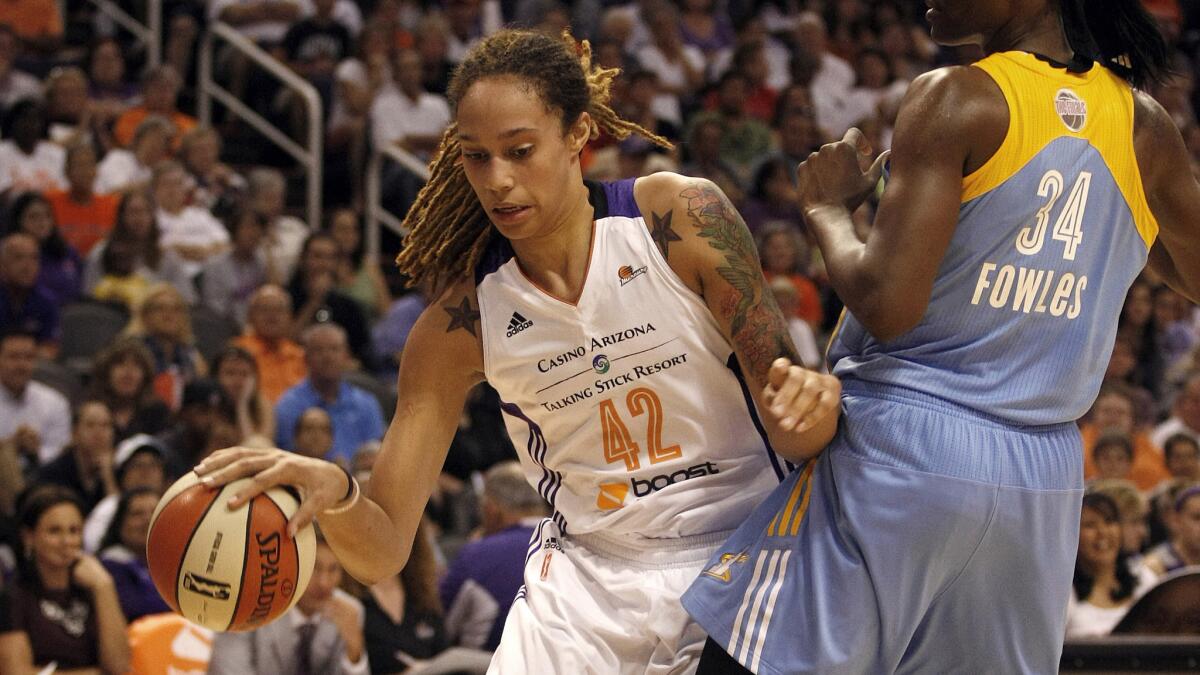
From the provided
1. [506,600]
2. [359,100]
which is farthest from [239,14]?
[506,600]

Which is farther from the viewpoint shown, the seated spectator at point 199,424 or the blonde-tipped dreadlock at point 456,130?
the seated spectator at point 199,424

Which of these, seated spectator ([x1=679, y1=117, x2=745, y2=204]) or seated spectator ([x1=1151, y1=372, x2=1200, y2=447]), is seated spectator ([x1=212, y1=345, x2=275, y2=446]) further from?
seated spectator ([x1=1151, y1=372, x2=1200, y2=447])

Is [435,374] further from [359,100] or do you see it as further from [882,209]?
[359,100]

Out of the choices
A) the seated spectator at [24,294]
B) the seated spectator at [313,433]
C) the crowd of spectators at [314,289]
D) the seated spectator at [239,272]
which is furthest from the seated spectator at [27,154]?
the seated spectator at [313,433]

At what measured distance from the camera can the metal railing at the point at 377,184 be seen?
35.3ft

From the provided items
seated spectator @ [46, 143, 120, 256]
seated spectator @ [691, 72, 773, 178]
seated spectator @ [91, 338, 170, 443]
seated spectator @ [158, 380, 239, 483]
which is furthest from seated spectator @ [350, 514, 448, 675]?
seated spectator @ [691, 72, 773, 178]

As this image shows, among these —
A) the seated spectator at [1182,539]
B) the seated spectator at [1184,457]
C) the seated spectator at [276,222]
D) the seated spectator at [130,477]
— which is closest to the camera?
the seated spectator at [130,477]

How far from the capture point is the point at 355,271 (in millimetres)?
10211

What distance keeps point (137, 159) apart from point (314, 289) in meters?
1.64

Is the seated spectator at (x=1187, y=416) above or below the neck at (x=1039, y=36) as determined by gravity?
below

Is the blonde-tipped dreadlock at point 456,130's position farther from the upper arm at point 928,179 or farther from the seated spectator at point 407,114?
the seated spectator at point 407,114

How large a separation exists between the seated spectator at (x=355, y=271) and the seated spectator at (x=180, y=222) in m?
0.76

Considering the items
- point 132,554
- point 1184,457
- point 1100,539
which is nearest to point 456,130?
point 132,554

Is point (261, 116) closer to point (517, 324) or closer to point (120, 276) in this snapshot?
point (120, 276)
